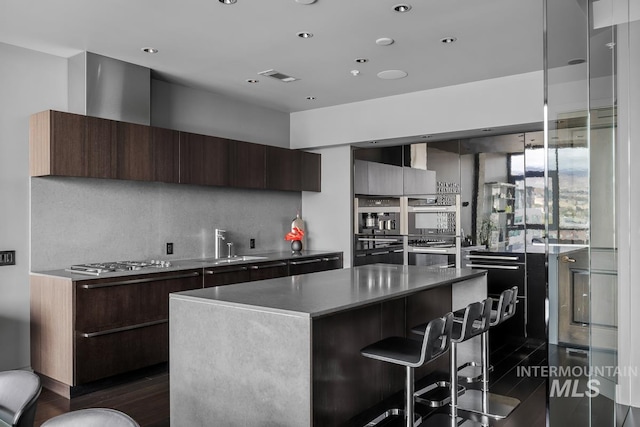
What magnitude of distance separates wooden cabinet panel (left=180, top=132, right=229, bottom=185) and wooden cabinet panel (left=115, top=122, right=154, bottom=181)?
0.39m

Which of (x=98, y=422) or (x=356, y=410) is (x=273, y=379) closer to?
(x=356, y=410)

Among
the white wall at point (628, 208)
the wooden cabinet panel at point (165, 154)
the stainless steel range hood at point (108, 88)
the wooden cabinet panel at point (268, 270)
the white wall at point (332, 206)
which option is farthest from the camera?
the white wall at point (332, 206)

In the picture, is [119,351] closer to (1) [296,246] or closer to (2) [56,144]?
(2) [56,144]

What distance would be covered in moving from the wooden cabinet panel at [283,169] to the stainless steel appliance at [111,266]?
1822 millimetres

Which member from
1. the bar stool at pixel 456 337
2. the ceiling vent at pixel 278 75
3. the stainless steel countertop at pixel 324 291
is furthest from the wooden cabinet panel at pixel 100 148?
the bar stool at pixel 456 337

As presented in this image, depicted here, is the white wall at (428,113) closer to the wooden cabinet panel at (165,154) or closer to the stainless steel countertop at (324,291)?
the stainless steel countertop at (324,291)

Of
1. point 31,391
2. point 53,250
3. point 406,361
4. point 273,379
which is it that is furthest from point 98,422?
point 53,250

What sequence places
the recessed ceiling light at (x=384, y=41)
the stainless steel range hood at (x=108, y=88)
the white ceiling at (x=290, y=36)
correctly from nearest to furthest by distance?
the white ceiling at (x=290, y=36)
the recessed ceiling light at (x=384, y=41)
the stainless steel range hood at (x=108, y=88)

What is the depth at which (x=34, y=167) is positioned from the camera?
4094 mm

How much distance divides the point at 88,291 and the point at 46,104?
1720 millimetres

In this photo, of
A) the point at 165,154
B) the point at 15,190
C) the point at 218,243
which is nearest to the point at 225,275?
the point at 218,243

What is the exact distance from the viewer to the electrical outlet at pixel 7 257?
4004 millimetres

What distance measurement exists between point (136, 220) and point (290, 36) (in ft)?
7.65

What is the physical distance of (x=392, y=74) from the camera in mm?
4965
